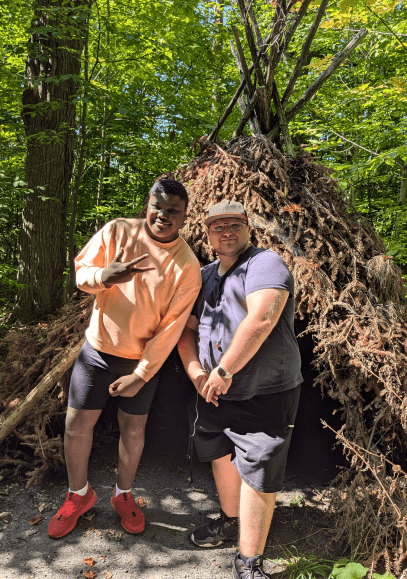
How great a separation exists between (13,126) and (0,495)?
433 cm

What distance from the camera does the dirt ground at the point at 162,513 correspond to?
2336mm

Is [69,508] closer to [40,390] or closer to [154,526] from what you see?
[154,526]

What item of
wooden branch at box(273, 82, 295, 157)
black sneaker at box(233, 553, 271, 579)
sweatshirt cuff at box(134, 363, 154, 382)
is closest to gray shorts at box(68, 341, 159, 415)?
sweatshirt cuff at box(134, 363, 154, 382)

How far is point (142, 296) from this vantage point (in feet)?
7.63

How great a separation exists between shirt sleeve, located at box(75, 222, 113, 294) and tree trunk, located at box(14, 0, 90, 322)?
2897mm

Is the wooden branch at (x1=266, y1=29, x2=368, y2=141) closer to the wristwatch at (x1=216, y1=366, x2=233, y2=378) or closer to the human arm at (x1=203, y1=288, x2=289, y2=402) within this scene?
the human arm at (x1=203, y1=288, x2=289, y2=402)

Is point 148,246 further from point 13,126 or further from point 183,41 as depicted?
point 183,41

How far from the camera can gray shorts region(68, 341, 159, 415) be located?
241cm

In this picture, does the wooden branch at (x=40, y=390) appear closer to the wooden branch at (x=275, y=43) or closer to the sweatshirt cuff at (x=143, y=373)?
the sweatshirt cuff at (x=143, y=373)

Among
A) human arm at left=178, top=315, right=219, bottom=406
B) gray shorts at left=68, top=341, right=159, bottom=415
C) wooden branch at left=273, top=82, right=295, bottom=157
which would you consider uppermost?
wooden branch at left=273, top=82, right=295, bottom=157

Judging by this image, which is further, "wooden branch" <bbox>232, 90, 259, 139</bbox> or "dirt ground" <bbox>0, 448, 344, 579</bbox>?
"wooden branch" <bbox>232, 90, 259, 139</bbox>

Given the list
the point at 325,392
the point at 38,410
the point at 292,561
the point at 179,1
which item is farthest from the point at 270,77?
the point at 292,561

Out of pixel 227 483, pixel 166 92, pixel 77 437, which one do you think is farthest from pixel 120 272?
pixel 166 92

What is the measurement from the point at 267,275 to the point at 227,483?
140cm
